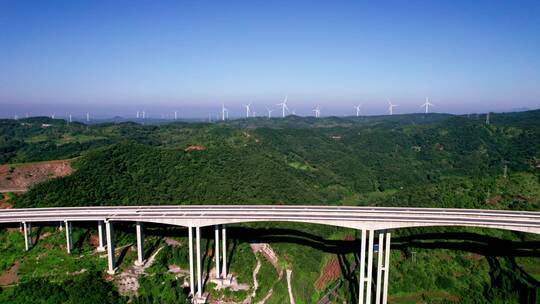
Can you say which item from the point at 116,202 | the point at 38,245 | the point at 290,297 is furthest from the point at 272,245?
the point at 38,245

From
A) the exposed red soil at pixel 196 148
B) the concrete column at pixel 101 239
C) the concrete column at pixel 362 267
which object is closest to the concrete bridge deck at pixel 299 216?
the concrete column at pixel 362 267

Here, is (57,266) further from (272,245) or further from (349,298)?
(349,298)

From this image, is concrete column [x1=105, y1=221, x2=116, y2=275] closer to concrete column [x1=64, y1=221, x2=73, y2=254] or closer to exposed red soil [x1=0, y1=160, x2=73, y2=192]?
concrete column [x1=64, y1=221, x2=73, y2=254]

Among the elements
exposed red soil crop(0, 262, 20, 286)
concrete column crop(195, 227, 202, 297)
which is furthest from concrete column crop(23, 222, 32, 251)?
concrete column crop(195, 227, 202, 297)

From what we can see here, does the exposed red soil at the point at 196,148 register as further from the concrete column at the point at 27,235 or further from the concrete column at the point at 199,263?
the concrete column at the point at 199,263

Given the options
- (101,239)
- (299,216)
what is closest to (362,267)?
(299,216)
